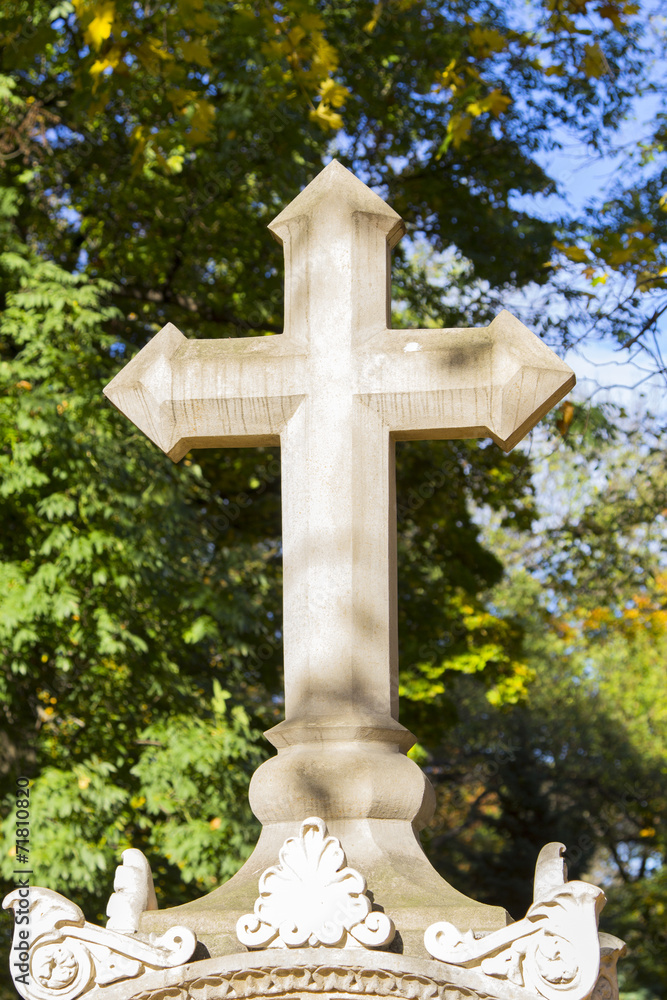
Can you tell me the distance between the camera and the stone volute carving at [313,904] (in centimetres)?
232

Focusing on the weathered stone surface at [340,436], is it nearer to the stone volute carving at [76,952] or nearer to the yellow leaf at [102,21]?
the stone volute carving at [76,952]

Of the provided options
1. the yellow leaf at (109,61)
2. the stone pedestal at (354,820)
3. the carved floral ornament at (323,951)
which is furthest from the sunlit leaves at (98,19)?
the carved floral ornament at (323,951)

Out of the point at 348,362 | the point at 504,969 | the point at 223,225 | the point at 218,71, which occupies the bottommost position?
the point at 504,969

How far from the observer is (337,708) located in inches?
112

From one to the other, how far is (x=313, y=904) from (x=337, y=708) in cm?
59

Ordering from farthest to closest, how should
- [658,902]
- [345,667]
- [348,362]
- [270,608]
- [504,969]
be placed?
1. [658,902]
2. [270,608]
3. [348,362]
4. [345,667]
5. [504,969]

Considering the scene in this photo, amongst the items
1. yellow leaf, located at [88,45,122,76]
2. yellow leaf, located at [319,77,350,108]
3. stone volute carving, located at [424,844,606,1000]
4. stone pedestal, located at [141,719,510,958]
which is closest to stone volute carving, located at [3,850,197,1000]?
stone pedestal, located at [141,719,510,958]

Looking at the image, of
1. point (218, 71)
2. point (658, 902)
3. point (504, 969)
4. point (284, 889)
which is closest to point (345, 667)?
point (284, 889)

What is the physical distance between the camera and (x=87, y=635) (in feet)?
26.0

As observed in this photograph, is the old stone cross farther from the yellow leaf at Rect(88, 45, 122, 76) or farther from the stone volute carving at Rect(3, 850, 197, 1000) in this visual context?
the yellow leaf at Rect(88, 45, 122, 76)

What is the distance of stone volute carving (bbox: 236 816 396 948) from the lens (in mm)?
2324

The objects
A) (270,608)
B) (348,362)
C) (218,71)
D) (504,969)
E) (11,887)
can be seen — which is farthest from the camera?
(270,608)

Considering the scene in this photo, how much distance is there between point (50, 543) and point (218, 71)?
425 cm

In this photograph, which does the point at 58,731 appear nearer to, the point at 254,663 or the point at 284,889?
the point at 254,663
